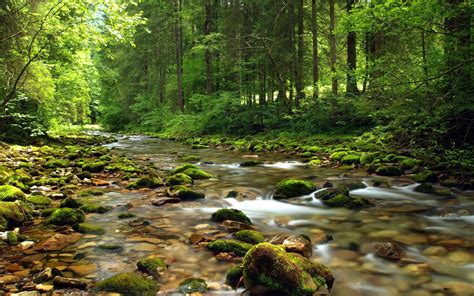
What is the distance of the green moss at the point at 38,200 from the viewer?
6.35m

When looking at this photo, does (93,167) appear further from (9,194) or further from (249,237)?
(249,237)

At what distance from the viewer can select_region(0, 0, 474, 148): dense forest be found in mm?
7383

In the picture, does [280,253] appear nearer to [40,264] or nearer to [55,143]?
[40,264]

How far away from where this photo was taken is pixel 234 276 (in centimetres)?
366

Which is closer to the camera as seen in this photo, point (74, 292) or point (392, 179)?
point (74, 292)

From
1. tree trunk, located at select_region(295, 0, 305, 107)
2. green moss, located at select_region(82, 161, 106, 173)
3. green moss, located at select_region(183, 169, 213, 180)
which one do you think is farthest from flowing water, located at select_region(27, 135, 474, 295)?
tree trunk, located at select_region(295, 0, 305, 107)

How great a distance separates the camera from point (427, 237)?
4906 millimetres

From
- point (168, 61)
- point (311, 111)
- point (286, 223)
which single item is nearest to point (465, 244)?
point (286, 223)

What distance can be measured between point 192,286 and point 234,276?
42 centimetres

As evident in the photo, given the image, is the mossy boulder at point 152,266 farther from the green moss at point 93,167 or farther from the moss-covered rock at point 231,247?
the green moss at point 93,167

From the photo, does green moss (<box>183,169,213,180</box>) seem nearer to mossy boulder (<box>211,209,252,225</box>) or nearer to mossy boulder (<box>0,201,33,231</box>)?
mossy boulder (<box>211,209,252,225</box>)

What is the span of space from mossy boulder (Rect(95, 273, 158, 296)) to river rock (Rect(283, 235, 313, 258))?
1580 millimetres

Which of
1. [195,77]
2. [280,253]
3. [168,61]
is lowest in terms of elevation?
[280,253]

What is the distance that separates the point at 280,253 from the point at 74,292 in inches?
75.3
